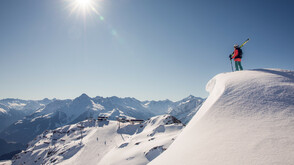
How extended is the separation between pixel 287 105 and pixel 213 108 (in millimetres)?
1888

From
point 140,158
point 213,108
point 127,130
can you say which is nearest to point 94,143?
point 127,130

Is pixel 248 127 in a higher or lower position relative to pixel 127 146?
higher

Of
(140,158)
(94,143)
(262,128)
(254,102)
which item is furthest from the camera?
(94,143)

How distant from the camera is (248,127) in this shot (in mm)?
3584

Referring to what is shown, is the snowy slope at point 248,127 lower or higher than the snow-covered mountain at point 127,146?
higher

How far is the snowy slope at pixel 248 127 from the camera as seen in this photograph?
2.76 metres

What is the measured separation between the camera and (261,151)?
8.96 ft

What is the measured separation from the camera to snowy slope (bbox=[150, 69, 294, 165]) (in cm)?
276

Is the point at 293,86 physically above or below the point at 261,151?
above

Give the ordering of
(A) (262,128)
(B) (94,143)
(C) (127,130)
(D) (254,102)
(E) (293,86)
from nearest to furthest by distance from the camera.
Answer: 1. (A) (262,128)
2. (D) (254,102)
3. (E) (293,86)
4. (B) (94,143)
5. (C) (127,130)

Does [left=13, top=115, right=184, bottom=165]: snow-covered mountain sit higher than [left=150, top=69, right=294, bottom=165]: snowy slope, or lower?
lower

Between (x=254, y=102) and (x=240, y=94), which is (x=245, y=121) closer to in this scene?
(x=254, y=102)

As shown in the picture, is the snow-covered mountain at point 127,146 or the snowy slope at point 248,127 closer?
the snowy slope at point 248,127

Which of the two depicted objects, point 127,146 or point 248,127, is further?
point 127,146
